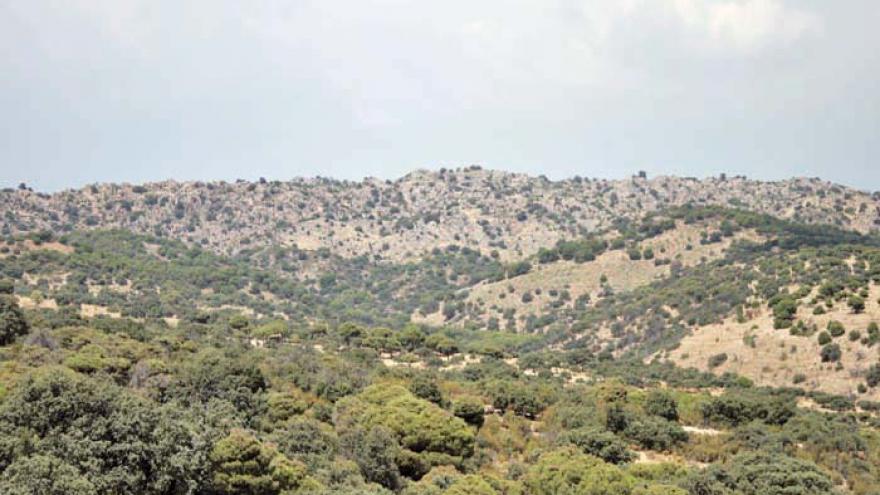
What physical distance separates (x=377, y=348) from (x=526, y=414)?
28284 mm

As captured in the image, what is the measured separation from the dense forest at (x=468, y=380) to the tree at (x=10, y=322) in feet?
0.46

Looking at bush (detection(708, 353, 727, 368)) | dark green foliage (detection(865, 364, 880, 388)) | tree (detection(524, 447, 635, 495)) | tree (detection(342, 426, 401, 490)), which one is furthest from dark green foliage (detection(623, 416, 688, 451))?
bush (detection(708, 353, 727, 368))

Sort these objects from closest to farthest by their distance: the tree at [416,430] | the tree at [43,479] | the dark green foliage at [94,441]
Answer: the tree at [43,479] < the dark green foliage at [94,441] < the tree at [416,430]

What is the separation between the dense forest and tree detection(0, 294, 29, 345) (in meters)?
0.14

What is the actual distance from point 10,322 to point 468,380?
1271 inches

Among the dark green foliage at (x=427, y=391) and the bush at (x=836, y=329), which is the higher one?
the bush at (x=836, y=329)

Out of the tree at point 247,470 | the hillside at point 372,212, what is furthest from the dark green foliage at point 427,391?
the hillside at point 372,212

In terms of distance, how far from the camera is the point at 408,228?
191 meters

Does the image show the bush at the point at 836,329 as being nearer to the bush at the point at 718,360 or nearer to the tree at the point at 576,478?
the bush at the point at 718,360

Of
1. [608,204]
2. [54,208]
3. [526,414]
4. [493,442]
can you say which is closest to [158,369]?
[493,442]

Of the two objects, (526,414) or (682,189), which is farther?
(682,189)

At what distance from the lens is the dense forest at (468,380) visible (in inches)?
1085

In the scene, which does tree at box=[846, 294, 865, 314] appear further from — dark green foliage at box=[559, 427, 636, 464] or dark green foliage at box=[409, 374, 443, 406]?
dark green foliage at box=[409, 374, 443, 406]

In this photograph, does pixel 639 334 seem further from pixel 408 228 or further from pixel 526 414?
pixel 408 228
